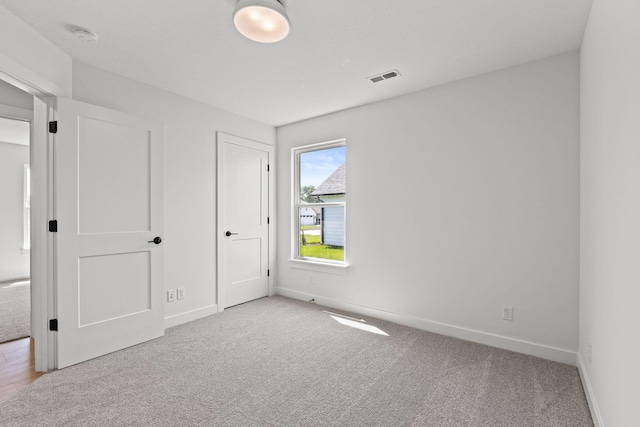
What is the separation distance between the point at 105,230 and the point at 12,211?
481 cm

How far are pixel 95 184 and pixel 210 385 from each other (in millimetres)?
1927

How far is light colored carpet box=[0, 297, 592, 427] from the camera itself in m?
1.82

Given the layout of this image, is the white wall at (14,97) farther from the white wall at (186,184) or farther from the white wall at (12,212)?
the white wall at (12,212)

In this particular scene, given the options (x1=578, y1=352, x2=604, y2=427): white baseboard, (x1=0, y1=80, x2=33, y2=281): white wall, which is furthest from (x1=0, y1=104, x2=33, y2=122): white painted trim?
(x1=578, y1=352, x2=604, y2=427): white baseboard

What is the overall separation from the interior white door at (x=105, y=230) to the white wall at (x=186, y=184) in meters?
0.27

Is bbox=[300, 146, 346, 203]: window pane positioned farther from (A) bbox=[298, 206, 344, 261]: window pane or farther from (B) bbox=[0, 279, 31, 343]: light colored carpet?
(B) bbox=[0, 279, 31, 343]: light colored carpet

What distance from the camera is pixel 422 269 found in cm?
323

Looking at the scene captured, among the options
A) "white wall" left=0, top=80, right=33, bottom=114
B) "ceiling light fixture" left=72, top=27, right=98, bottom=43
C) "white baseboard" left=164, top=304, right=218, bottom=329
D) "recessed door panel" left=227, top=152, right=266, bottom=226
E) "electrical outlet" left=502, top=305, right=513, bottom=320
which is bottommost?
"white baseboard" left=164, top=304, right=218, bottom=329

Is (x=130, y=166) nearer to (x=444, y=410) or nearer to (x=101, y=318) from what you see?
(x=101, y=318)

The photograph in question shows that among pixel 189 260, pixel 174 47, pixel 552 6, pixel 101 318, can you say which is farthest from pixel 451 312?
pixel 174 47

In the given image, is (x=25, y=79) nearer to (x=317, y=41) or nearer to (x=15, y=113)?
(x=15, y=113)

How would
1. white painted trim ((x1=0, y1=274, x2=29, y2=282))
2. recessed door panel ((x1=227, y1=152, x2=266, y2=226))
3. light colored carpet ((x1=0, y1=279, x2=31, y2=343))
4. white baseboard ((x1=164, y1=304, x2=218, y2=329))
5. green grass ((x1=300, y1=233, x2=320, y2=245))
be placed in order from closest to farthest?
light colored carpet ((x1=0, y1=279, x2=31, y2=343)) < white baseboard ((x1=164, y1=304, x2=218, y2=329)) < recessed door panel ((x1=227, y1=152, x2=266, y2=226)) < green grass ((x1=300, y1=233, x2=320, y2=245)) < white painted trim ((x1=0, y1=274, x2=29, y2=282))

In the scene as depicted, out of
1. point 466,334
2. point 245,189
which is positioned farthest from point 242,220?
point 466,334

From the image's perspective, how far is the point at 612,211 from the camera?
1.50m
